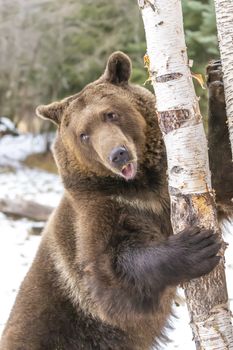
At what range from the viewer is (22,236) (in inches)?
364

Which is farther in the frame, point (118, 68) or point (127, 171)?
point (118, 68)

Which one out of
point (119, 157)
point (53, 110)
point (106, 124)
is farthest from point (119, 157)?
point (53, 110)

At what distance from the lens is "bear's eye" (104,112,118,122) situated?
3787mm

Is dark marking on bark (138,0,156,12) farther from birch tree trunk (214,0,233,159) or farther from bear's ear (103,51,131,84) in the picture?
bear's ear (103,51,131,84)

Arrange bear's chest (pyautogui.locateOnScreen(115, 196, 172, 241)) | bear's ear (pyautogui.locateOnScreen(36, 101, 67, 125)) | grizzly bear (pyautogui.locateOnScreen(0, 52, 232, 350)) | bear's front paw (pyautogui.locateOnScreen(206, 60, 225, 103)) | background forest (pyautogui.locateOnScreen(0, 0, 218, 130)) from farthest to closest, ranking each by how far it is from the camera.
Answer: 1. background forest (pyautogui.locateOnScreen(0, 0, 218, 130))
2. bear's ear (pyautogui.locateOnScreen(36, 101, 67, 125))
3. bear's chest (pyautogui.locateOnScreen(115, 196, 172, 241))
4. bear's front paw (pyautogui.locateOnScreen(206, 60, 225, 103))
5. grizzly bear (pyautogui.locateOnScreen(0, 52, 232, 350))

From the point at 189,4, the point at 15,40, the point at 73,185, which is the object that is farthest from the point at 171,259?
the point at 15,40

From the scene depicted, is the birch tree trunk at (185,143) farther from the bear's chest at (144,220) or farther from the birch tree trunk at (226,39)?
the bear's chest at (144,220)

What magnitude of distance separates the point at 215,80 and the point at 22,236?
6316 millimetres

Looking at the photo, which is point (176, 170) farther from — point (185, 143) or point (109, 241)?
point (109, 241)

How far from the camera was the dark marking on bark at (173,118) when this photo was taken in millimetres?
3010

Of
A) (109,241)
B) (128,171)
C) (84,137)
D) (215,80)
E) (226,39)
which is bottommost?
(109,241)

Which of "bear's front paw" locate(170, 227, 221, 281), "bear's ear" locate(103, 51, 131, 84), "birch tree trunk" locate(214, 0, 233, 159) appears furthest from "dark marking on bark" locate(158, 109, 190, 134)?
"bear's ear" locate(103, 51, 131, 84)

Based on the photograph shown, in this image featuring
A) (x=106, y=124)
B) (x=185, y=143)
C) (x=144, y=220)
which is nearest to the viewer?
→ (x=185, y=143)

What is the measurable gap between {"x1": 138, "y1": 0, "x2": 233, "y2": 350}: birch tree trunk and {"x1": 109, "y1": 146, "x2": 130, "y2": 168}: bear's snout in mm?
393
